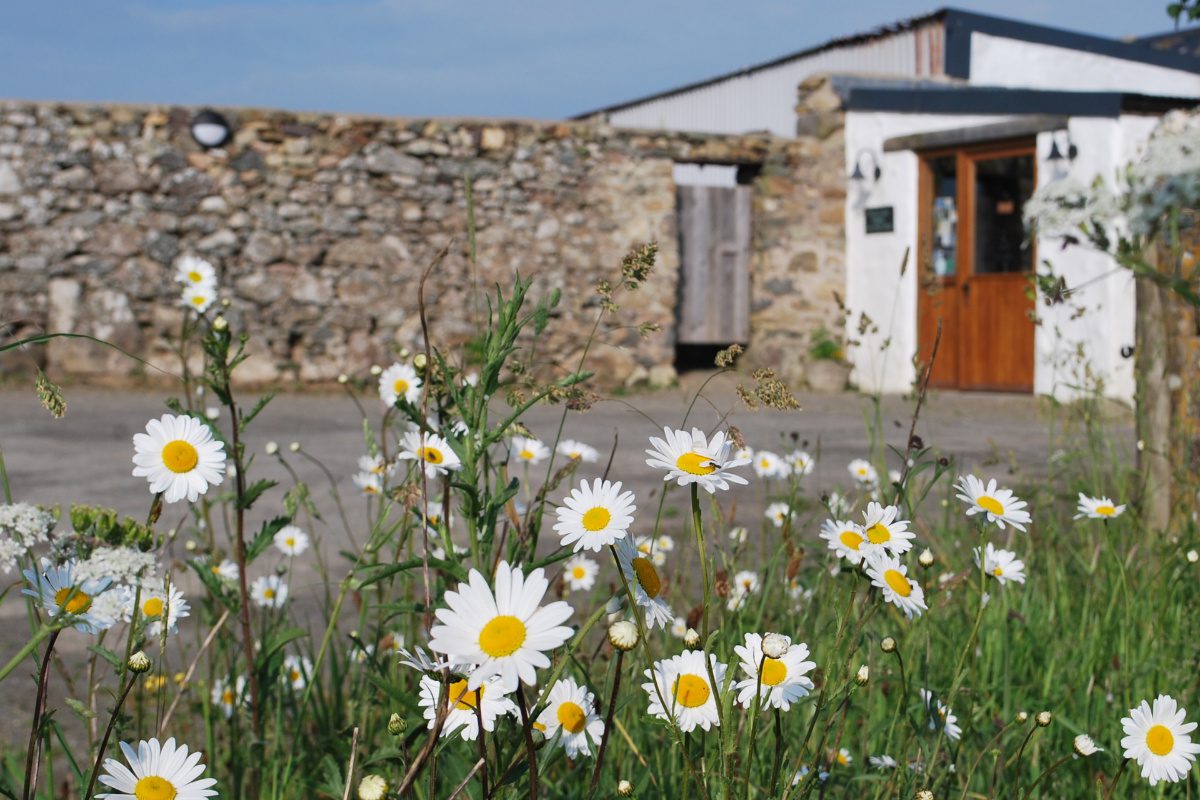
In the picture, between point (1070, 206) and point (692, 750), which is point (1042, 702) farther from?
point (1070, 206)

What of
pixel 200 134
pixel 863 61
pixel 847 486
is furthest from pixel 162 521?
pixel 863 61

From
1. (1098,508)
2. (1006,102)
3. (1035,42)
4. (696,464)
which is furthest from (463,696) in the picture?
(1035,42)

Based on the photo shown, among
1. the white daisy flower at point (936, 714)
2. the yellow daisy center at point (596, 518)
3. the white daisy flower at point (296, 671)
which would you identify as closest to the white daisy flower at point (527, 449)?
the white daisy flower at point (296, 671)

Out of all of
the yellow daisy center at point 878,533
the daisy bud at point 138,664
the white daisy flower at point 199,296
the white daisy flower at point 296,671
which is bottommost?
the white daisy flower at point 296,671

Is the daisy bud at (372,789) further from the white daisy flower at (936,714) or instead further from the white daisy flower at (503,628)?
the white daisy flower at (936,714)

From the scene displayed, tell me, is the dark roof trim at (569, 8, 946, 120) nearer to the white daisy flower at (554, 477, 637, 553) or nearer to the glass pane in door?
the glass pane in door

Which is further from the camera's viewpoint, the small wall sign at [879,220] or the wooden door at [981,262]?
the small wall sign at [879,220]

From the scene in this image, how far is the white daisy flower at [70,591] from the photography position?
1056 millimetres

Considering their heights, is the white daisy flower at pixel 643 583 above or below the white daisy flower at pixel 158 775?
above

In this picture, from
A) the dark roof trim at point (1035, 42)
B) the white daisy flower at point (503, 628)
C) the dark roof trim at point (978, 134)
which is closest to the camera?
the white daisy flower at point (503, 628)

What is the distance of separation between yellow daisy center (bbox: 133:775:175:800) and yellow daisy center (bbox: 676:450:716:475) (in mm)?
505

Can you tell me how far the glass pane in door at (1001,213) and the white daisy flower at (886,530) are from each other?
376 inches

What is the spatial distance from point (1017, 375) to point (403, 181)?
18.8 ft

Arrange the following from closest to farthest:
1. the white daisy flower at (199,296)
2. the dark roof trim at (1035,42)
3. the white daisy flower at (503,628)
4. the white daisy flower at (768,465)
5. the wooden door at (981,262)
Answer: the white daisy flower at (503,628), the white daisy flower at (199,296), the white daisy flower at (768,465), the wooden door at (981,262), the dark roof trim at (1035,42)
